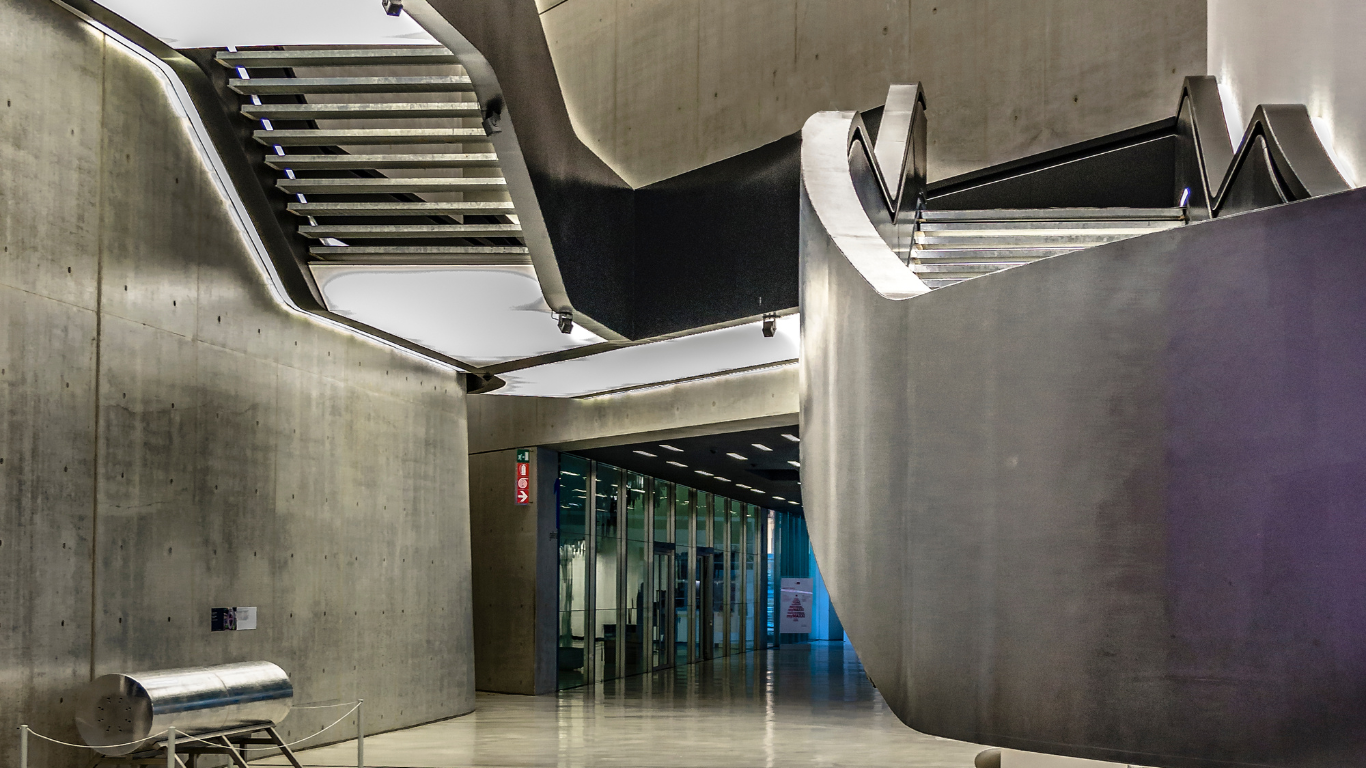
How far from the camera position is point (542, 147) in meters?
10.0

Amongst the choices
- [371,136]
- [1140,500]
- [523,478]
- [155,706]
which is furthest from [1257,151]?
[523,478]

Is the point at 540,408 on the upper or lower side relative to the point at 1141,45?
lower

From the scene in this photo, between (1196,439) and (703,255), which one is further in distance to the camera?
(703,255)

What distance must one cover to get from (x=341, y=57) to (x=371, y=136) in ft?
3.11

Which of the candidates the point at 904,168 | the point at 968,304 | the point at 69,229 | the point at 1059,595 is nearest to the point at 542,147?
the point at 904,168

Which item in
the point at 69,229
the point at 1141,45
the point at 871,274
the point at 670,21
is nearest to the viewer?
the point at 871,274

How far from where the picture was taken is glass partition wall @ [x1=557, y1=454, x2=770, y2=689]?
62.9 feet

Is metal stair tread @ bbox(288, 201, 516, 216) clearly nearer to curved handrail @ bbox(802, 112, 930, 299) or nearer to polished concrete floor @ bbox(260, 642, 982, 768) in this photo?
curved handrail @ bbox(802, 112, 930, 299)

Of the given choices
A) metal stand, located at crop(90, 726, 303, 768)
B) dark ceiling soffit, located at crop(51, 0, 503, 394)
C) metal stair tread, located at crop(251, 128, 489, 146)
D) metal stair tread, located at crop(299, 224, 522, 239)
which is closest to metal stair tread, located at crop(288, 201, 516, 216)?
metal stair tread, located at crop(299, 224, 522, 239)

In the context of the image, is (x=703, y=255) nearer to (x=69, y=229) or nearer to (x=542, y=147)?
(x=542, y=147)

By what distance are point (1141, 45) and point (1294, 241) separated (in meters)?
9.88

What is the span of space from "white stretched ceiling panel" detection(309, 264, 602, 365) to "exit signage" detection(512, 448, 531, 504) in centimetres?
471

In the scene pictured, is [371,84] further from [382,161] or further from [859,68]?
[859,68]

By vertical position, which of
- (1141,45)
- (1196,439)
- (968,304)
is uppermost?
(1141,45)
